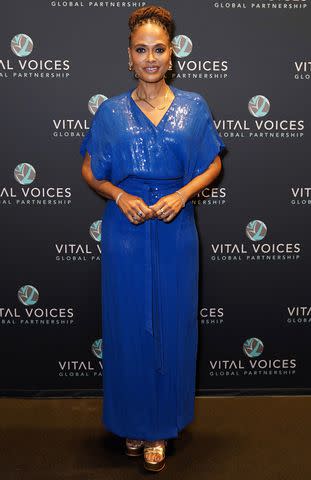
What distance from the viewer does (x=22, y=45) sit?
3.39m

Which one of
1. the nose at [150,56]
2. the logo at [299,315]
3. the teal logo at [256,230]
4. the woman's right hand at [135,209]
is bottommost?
the logo at [299,315]

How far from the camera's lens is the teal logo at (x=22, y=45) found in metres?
3.38

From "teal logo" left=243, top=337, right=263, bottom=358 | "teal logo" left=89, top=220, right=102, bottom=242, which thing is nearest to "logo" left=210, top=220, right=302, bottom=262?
"teal logo" left=243, top=337, right=263, bottom=358

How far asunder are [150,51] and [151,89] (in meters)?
0.17

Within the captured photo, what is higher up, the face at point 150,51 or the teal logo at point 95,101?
the face at point 150,51

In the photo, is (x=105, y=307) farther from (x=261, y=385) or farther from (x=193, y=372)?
(x=261, y=385)

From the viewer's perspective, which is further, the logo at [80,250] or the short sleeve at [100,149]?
the logo at [80,250]

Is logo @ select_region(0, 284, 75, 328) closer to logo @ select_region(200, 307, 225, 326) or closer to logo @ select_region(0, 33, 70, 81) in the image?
logo @ select_region(200, 307, 225, 326)

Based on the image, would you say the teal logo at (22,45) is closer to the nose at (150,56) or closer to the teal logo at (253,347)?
the nose at (150,56)

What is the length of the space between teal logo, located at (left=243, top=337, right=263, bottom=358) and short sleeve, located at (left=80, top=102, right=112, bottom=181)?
4.91 ft

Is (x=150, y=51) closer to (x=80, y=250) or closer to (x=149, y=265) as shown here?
(x=149, y=265)

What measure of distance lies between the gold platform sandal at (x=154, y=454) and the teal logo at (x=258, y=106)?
1.79 metres

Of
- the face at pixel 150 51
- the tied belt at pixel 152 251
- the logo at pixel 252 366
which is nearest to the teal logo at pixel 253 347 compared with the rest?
the logo at pixel 252 366

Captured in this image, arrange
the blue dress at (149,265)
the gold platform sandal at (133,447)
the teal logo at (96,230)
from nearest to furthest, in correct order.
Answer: the blue dress at (149,265)
the gold platform sandal at (133,447)
the teal logo at (96,230)
